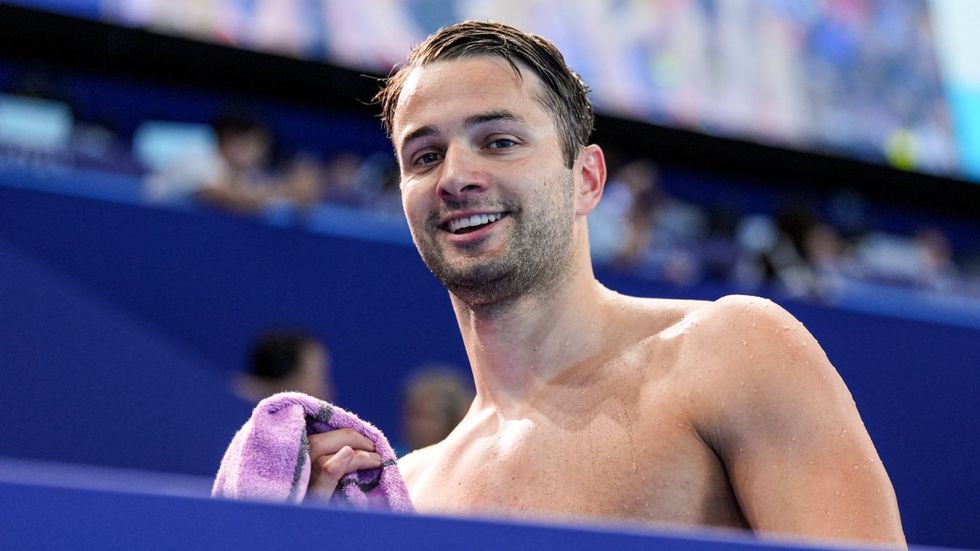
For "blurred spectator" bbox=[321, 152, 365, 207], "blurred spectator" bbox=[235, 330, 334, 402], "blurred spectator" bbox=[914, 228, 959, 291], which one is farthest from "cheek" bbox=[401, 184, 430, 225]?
"blurred spectator" bbox=[914, 228, 959, 291]

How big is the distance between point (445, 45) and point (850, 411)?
0.59m

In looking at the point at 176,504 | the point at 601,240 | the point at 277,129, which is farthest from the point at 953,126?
the point at 176,504

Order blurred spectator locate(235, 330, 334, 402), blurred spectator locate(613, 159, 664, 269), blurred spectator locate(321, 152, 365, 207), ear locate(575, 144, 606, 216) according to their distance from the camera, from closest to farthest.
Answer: ear locate(575, 144, 606, 216) → blurred spectator locate(235, 330, 334, 402) → blurred spectator locate(321, 152, 365, 207) → blurred spectator locate(613, 159, 664, 269)

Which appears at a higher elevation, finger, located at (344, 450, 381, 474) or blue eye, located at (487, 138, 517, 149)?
blue eye, located at (487, 138, 517, 149)

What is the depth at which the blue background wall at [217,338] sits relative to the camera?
2699mm

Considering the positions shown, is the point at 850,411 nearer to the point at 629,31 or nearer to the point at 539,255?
the point at 539,255

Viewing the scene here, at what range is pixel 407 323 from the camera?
3.51 m

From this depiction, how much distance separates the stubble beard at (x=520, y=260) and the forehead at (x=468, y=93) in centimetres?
9

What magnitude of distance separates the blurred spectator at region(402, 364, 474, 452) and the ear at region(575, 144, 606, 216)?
1.48 m

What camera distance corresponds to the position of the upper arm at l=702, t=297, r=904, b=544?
101 centimetres

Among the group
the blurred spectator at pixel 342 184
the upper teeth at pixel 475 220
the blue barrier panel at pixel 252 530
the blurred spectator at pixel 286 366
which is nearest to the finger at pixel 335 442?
the upper teeth at pixel 475 220

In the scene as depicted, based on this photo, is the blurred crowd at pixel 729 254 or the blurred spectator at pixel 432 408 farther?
the blurred crowd at pixel 729 254

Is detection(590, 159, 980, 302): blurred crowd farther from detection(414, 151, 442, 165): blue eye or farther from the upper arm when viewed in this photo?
the upper arm

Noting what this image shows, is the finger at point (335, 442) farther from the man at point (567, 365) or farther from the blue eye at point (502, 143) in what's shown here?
the blue eye at point (502, 143)
